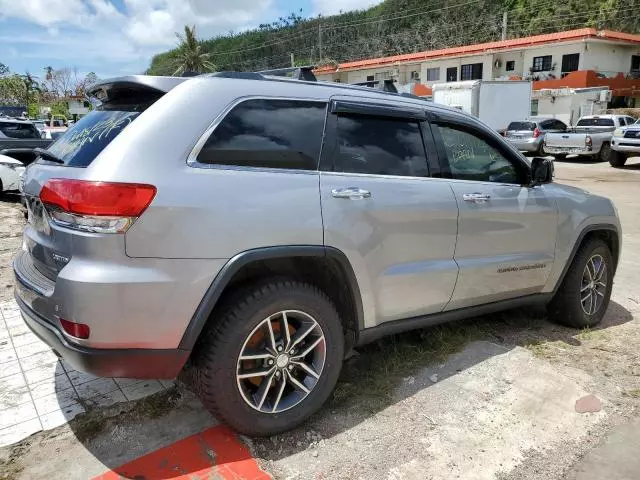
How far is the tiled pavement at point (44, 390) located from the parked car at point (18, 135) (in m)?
8.90

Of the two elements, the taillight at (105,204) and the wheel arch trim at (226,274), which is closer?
the taillight at (105,204)

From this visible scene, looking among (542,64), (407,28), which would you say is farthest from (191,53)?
(542,64)

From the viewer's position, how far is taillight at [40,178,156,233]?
2229 mm

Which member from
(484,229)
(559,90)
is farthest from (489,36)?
(484,229)

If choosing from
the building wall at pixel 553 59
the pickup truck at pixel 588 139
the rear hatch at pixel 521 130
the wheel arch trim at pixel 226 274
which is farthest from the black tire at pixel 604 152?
the wheel arch trim at pixel 226 274

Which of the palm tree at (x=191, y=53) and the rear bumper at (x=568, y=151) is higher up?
the palm tree at (x=191, y=53)

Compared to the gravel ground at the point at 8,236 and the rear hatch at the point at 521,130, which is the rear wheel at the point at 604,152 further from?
the gravel ground at the point at 8,236

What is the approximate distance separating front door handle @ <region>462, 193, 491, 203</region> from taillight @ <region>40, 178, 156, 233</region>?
2013 mm

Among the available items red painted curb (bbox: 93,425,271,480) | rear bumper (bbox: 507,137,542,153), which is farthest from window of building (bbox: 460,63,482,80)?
red painted curb (bbox: 93,425,271,480)

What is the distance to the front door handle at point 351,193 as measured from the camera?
278 centimetres

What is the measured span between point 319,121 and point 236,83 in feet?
1.62

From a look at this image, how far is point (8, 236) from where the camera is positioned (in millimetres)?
7547

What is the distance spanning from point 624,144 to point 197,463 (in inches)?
755

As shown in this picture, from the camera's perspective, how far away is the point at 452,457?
2.71m
